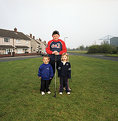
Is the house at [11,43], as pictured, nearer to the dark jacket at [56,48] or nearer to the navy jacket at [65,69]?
the dark jacket at [56,48]

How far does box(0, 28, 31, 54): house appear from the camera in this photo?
30.9 m

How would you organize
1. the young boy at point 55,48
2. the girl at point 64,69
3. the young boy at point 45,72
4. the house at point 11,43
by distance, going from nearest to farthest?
the young boy at point 45,72, the girl at point 64,69, the young boy at point 55,48, the house at point 11,43

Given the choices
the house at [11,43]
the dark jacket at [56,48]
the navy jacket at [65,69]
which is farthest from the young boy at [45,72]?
the house at [11,43]

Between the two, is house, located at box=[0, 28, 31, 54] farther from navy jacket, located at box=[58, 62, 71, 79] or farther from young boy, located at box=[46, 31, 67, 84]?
navy jacket, located at box=[58, 62, 71, 79]

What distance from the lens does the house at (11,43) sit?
101ft

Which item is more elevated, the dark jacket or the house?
the house

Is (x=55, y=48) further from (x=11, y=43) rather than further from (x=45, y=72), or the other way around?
(x=11, y=43)

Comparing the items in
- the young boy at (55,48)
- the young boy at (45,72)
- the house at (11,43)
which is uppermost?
the house at (11,43)

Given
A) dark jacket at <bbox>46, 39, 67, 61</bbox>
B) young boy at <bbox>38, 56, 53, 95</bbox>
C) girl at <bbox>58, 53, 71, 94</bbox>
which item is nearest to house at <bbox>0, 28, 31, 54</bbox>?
dark jacket at <bbox>46, 39, 67, 61</bbox>

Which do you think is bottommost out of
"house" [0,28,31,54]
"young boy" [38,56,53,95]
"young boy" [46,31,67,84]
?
"young boy" [38,56,53,95]

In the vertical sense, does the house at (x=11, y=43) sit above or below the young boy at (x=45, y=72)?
above

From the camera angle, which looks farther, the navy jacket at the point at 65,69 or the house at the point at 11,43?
the house at the point at 11,43

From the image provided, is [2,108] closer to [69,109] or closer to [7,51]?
[69,109]

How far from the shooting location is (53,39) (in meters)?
4.06
